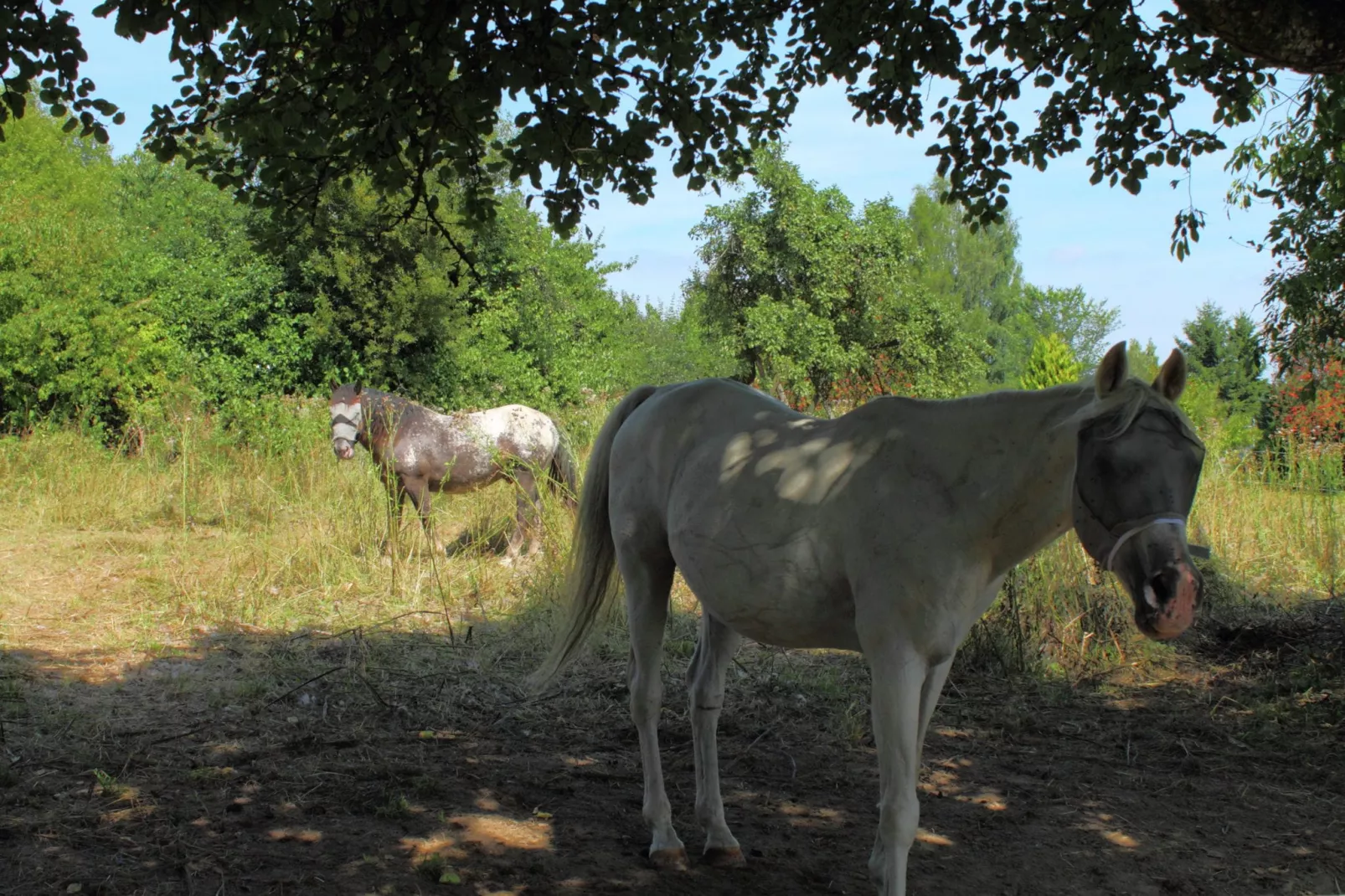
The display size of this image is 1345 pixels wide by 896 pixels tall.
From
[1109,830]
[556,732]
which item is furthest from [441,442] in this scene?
[1109,830]

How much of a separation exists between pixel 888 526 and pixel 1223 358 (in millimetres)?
43986

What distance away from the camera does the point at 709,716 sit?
13.2ft

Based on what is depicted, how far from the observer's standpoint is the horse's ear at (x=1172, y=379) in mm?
2732

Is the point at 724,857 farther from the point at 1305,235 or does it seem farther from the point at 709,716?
the point at 1305,235

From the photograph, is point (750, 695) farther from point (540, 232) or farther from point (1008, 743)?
point (540, 232)

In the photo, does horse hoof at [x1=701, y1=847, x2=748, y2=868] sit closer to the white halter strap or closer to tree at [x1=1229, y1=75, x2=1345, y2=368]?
the white halter strap

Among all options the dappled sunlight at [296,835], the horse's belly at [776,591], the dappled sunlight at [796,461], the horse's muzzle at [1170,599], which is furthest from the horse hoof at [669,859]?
the horse's muzzle at [1170,599]

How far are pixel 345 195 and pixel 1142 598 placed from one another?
49.1ft

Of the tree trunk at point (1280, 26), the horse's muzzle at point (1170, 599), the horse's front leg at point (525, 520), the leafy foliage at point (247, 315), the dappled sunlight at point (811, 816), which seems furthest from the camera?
the leafy foliage at point (247, 315)

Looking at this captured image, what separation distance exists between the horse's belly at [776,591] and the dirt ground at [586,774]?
0.94 meters

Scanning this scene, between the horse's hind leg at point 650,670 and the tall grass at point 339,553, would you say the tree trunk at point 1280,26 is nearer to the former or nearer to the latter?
the horse's hind leg at point 650,670

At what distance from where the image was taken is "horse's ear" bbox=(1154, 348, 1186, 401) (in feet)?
8.96

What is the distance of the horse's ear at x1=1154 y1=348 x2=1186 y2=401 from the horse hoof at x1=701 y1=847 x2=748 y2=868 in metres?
2.19

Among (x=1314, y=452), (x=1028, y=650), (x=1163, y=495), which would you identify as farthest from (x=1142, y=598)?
(x=1314, y=452)
